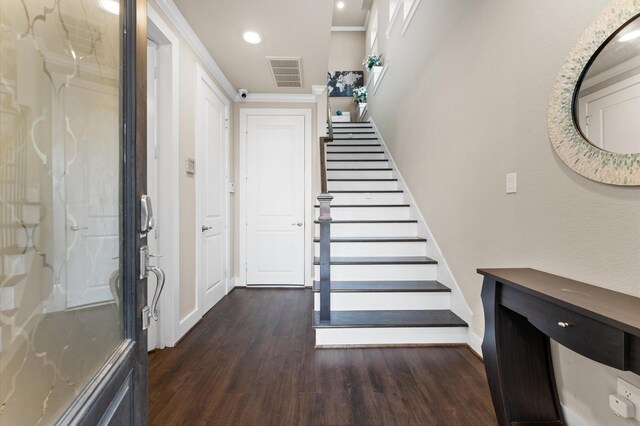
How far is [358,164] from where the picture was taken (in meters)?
4.61

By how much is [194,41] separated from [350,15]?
5495 millimetres

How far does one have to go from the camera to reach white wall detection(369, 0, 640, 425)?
1.26m

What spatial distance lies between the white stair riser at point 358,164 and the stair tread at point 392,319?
244 cm

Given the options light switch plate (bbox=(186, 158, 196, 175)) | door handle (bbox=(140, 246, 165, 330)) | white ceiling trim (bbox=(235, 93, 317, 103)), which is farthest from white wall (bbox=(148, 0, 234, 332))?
door handle (bbox=(140, 246, 165, 330))

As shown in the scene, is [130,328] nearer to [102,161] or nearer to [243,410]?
[102,161]

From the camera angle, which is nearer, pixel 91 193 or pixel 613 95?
pixel 91 193

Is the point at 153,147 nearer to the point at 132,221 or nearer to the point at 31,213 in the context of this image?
the point at 132,221

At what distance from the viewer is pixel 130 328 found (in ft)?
2.66

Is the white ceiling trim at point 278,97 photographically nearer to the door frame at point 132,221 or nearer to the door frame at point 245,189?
the door frame at point 245,189

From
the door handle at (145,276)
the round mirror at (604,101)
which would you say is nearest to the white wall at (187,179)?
the door handle at (145,276)

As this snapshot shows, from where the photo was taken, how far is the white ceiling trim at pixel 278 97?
4027 millimetres

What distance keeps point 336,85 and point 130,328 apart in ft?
24.6

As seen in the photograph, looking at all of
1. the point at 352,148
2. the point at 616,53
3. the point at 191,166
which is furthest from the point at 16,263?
the point at 352,148

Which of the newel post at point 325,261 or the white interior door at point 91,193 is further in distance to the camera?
the newel post at point 325,261
